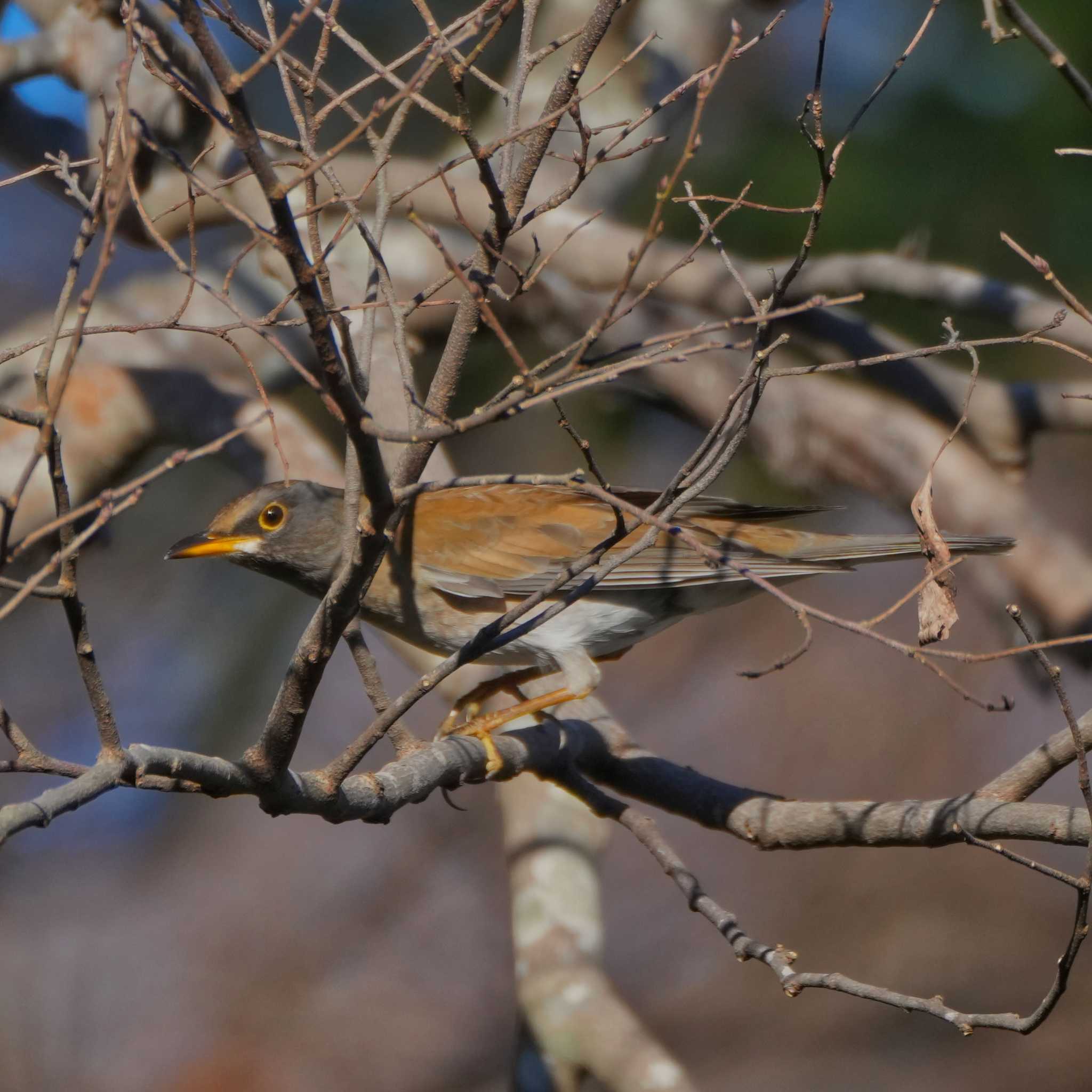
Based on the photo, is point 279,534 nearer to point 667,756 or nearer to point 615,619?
point 615,619

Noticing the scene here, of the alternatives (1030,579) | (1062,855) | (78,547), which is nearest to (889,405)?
(1030,579)

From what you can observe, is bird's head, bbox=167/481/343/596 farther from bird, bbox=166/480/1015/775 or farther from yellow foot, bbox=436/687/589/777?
yellow foot, bbox=436/687/589/777

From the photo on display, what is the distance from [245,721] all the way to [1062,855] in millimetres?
6353

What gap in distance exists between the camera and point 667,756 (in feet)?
32.9

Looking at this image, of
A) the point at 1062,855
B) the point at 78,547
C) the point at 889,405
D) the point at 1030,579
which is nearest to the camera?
the point at 78,547

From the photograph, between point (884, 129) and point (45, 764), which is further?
point (884, 129)

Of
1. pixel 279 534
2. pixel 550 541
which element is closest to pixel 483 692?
pixel 550 541

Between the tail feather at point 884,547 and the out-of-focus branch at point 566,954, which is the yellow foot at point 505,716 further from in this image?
the tail feather at point 884,547

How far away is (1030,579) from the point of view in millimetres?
5301

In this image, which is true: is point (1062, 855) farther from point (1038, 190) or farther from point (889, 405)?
point (1038, 190)

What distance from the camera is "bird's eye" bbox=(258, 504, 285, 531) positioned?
3986 mm

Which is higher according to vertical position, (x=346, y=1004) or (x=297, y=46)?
(x=297, y=46)

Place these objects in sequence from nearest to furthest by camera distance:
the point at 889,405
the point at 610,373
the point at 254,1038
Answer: the point at 610,373 < the point at 889,405 < the point at 254,1038

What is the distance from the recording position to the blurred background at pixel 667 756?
8609 mm
